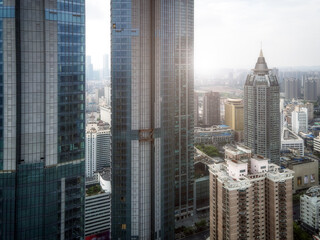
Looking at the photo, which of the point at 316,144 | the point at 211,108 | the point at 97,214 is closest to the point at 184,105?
the point at 97,214

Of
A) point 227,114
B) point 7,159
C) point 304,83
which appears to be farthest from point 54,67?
point 304,83

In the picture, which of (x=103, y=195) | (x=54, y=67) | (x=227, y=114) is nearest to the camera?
(x=54, y=67)

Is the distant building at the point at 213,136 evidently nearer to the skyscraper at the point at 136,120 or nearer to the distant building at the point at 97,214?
the distant building at the point at 97,214

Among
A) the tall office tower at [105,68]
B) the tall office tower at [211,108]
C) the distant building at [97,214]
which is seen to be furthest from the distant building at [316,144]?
the tall office tower at [105,68]

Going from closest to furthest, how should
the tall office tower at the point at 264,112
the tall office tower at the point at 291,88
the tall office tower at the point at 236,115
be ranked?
the tall office tower at the point at 264,112, the tall office tower at the point at 236,115, the tall office tower at the point at 291,88

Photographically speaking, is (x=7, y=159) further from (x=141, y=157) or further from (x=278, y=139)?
(x=278, y=139)

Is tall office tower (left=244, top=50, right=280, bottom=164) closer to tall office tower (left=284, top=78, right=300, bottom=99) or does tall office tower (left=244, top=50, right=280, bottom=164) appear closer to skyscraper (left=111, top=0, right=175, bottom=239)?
skyscraper (left=111, top=0, right=175, bottom=239)
